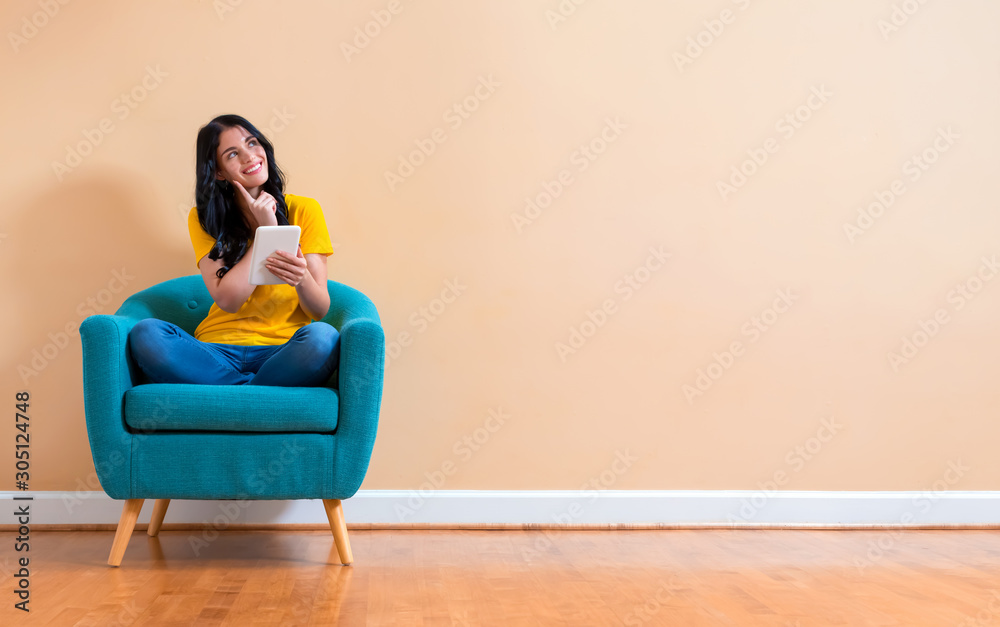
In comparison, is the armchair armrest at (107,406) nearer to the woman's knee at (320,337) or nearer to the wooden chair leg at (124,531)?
the wooden chair leg at (124,531)

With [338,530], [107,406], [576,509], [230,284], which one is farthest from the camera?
[576,509]

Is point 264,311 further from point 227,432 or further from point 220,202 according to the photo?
point 227,432

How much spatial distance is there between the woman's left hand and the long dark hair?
0.23 metres

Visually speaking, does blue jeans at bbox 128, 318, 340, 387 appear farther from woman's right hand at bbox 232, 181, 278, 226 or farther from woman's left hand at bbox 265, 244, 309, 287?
woman's right hand at bbox 232, 181, 278, 226

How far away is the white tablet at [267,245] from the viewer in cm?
201

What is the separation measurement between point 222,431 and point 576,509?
3.88 ft

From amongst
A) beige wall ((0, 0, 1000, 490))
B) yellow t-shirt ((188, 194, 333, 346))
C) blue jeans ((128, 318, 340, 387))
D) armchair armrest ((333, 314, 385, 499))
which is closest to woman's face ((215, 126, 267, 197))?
yellow t-shirt ((188, 194, 333, 346))

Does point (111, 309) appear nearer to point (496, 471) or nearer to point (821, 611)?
point (496, 471)

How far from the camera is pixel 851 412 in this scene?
2639 mm

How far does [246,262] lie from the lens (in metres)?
2.18

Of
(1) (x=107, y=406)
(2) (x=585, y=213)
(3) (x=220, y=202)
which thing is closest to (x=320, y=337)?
(1) (x=107, y=406)

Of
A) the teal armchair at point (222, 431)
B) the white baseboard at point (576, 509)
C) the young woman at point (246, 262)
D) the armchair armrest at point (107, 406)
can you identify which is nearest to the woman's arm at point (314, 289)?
the young woman at point (246, 262)

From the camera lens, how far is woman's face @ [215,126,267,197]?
225 cm

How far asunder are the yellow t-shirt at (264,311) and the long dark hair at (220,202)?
0.04 metres
